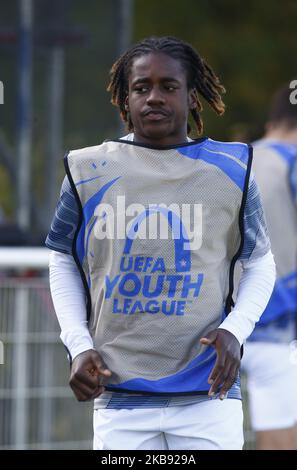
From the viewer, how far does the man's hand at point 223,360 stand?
3730 mm

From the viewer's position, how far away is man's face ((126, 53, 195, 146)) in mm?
3840

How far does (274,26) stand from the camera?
→ 14.3 metres

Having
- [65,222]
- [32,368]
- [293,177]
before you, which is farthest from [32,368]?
[65,222]

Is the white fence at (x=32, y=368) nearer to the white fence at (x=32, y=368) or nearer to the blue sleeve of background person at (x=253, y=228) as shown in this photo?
the white fence at (x=32, y=368)

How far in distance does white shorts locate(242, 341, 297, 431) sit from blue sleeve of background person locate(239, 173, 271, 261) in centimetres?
226

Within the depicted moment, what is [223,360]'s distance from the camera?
3.73 m

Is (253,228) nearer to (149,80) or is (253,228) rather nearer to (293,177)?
(149,80)

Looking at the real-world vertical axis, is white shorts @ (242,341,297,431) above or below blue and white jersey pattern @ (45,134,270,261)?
below

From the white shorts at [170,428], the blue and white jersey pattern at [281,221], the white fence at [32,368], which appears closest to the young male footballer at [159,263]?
the white shorts at [170,428]

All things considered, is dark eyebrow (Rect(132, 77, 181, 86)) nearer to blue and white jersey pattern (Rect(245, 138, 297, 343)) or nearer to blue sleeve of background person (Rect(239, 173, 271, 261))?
blue sleeve of background person (Rect(239, 173, 271, 261))

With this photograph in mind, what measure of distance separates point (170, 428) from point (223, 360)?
0.91 feet

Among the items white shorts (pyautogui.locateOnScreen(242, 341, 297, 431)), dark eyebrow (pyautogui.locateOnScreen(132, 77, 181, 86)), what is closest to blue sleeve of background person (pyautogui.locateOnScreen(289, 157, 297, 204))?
white shorts (pyautogui.locateOnScreen(242, 341, 297, 431))

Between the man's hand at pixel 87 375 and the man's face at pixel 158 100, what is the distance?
67 cm

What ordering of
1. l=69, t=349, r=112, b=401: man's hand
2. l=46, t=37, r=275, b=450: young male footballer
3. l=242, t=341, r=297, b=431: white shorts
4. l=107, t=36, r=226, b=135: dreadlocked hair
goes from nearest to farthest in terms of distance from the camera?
l=69, t=349, r=112, b=401: man's hand → l=46, t=37, r=275, b=450: young male footballer → l=107, t=36, r=226, b=135: dreadlocked hair → l=242, t=341, r=297, b=431: white shorts
